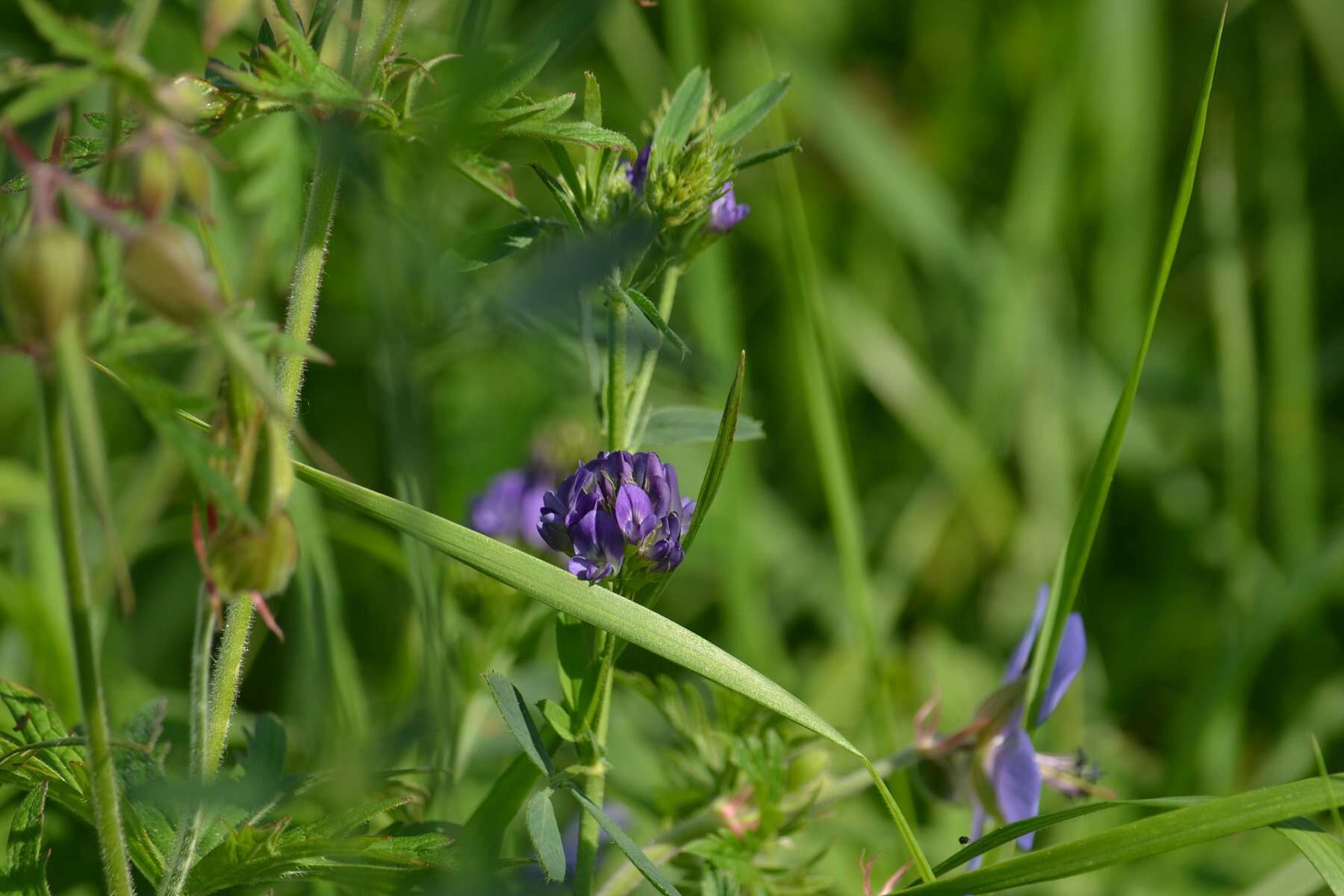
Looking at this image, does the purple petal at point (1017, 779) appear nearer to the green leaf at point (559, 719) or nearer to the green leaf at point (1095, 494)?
the green leaf at point (1095, 494)

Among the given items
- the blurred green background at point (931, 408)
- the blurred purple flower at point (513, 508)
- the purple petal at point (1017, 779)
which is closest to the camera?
the purple petal at point (1017, 779)

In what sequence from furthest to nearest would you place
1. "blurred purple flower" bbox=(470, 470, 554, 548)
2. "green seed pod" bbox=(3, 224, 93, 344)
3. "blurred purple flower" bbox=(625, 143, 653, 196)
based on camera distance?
"blurred purple flower" bbox=(470, 470, 554, 548)
"blurred purple flower" bbox=(625, 143, 653, 196)
"green seed pod" bbox=(3, 224, 93, 344)

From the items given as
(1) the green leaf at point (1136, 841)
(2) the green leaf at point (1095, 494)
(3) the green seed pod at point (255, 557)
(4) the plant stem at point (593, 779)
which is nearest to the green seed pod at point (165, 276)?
(3) the green seed pod at point (255, 557)

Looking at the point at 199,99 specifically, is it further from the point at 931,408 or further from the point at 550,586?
the point at 931,408

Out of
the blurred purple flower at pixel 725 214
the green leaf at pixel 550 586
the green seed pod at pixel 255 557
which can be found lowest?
the green leaf at pixel 550 586

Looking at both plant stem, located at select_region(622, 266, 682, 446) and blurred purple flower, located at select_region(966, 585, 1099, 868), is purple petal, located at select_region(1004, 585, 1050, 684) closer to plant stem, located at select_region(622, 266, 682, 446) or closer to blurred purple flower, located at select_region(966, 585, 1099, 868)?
blurred purple flower, located at select_region(966, 585, 1099, 868)

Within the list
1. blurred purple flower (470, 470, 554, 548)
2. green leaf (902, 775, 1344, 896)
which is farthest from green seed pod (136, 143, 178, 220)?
blurred purple flower (470, 470, 554, 548)
